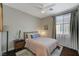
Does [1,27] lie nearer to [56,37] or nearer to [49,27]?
[49,27]

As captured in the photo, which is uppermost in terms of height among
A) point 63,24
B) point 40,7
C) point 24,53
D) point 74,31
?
point 40,7

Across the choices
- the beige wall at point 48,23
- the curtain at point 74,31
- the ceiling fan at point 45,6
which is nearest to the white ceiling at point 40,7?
the ceiling fan at point 45,6

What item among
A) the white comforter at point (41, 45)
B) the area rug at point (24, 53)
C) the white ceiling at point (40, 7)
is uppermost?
the white ceiling at point (40, 7)

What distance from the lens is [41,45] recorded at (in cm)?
154

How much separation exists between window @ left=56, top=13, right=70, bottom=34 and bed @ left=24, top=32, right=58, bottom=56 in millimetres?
238

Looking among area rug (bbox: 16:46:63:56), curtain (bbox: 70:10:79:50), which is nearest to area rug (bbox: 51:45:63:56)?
area rug (bbox: 16:46:63:56)

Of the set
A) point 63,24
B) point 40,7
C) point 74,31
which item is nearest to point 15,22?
point 40,7

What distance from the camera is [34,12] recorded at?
1.69 metres

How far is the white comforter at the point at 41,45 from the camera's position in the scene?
1535 millimetres

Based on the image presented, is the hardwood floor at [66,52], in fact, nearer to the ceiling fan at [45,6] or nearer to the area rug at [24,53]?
the area rug at [24,53]

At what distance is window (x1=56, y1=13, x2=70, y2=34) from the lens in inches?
62.6

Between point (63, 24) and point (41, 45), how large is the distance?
1.91 ft

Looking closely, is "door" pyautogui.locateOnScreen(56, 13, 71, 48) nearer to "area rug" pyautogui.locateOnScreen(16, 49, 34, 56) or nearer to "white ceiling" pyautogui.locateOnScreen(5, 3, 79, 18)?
"white ceiling" pyautogui.locateOnScreen(5, 3, 79, 18)

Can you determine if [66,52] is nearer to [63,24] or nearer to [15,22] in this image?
[63,24]
